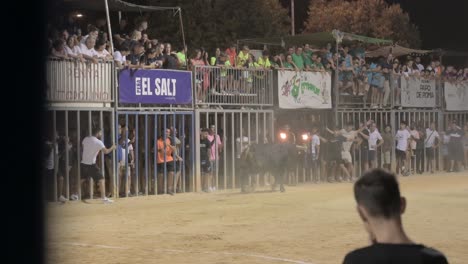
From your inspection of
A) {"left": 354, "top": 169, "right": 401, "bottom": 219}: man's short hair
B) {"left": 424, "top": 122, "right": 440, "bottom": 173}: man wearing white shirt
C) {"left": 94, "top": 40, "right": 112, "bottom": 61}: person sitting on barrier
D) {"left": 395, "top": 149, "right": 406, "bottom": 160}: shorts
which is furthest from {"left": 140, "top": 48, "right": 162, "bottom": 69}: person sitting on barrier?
{"left": 354, "top": 169, "right": 401, "bottom": 219}: man's short hair

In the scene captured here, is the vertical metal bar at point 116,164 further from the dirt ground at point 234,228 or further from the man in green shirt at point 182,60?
the man in green shirt at point 182,60

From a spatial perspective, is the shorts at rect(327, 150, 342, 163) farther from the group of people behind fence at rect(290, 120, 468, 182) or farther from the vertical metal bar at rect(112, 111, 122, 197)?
the vertical metal bar at rect(112, 111, 122, 197)

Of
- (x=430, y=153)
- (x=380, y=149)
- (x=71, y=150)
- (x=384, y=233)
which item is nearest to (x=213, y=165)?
(x=71, y=150)

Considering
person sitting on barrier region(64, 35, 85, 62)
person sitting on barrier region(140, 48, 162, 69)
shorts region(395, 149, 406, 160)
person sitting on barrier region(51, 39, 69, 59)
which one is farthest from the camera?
shorts region(395, 149, 406, 160)

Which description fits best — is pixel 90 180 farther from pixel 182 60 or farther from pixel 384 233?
pixel 384 233

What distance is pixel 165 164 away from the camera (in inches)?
845

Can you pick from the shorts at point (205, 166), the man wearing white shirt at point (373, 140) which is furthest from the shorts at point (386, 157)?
the shorts at point (205, 166)

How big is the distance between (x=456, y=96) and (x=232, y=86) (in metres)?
→ 12.8

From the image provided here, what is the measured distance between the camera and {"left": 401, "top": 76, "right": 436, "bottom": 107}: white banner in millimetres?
30328

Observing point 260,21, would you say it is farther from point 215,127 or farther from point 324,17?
point 215,127

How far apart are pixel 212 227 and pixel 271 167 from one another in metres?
8.44

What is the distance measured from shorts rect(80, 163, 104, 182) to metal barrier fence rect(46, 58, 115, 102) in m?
1.54

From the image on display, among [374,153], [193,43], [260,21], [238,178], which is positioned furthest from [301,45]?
[260,21]

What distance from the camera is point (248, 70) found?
24.2 meters
